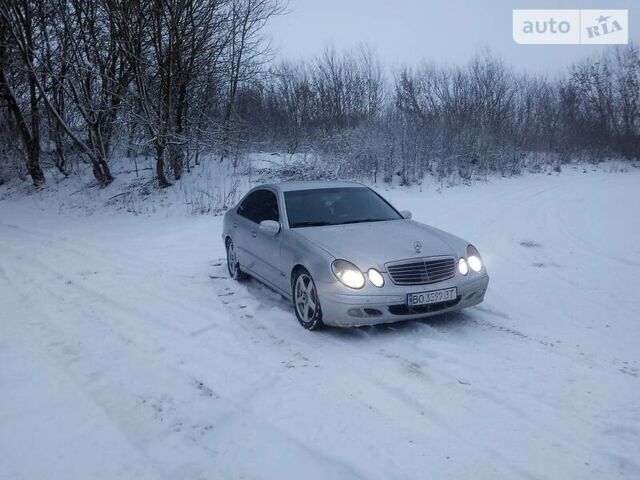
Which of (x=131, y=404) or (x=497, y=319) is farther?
(x=497, y=319)

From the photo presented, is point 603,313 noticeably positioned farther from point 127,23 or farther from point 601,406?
point 127,23

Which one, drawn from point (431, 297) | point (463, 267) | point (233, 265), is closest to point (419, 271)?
point (431, 297)

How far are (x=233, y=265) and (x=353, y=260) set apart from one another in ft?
10.3

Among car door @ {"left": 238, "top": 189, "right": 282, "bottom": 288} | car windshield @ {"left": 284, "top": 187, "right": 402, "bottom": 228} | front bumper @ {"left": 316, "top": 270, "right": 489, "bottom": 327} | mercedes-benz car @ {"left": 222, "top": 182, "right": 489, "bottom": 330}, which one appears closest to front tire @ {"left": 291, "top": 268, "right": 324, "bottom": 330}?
mercedes-benz car @ {"left": 222, "top": 182, "right": 489, "bottom": 330}

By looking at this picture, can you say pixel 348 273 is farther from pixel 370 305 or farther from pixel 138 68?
pixel 138 68

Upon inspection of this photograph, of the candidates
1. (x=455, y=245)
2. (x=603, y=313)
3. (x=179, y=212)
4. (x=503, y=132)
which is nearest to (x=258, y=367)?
(x=455, y=245)

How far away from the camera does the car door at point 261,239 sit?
6.06m

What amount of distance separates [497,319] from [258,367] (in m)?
2.71

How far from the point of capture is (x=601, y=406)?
11.7 feet

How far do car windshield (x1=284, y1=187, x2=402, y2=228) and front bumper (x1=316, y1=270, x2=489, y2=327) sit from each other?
125cm

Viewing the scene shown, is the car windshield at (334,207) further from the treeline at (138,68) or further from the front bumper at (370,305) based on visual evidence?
the treeline at (138,68)

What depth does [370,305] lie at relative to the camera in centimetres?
479

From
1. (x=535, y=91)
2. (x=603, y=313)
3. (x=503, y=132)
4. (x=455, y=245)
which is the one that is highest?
(x=535, y=91)

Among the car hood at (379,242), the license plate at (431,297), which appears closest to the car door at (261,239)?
the car hood at (379,242)
